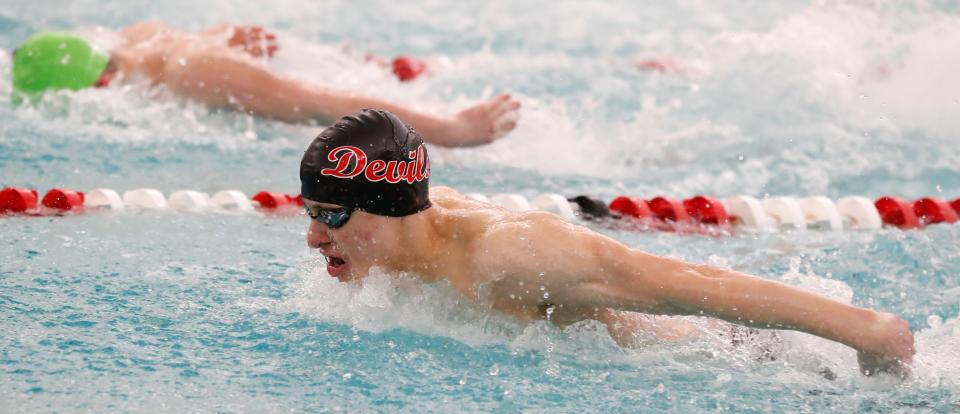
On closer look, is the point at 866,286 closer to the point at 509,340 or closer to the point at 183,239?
the point at 509,340

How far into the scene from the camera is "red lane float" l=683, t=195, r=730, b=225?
4.44 meters

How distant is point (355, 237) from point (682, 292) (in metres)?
0.78

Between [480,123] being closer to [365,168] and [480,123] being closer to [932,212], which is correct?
[932,212]

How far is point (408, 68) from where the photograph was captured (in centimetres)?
730

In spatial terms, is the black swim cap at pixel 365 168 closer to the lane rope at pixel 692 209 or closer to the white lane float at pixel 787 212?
the lane rope at pixel 692 209

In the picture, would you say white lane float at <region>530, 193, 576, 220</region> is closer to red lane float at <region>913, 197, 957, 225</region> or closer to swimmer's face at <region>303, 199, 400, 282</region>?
red lane float at <region>913, 197, 957, 225</region>

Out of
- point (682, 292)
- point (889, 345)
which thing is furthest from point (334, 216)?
point (889, 345)

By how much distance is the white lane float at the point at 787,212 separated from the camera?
4.44 m

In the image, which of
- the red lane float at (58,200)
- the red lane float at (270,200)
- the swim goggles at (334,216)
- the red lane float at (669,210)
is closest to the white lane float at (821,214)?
the red lane float at (669,210)

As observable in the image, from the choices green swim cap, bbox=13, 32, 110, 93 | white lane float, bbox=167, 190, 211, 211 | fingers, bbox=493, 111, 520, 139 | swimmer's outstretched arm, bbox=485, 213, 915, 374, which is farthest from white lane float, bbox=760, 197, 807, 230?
green swim cap, bbox=13, 32, 110, 93

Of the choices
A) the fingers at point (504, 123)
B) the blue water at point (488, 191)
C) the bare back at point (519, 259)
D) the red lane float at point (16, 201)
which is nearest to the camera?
the bare back at point (519, 259)

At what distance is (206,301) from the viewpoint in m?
3.02

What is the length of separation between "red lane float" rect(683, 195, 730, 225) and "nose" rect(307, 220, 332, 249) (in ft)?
7.08

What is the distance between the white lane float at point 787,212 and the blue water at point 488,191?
0.32 ft
